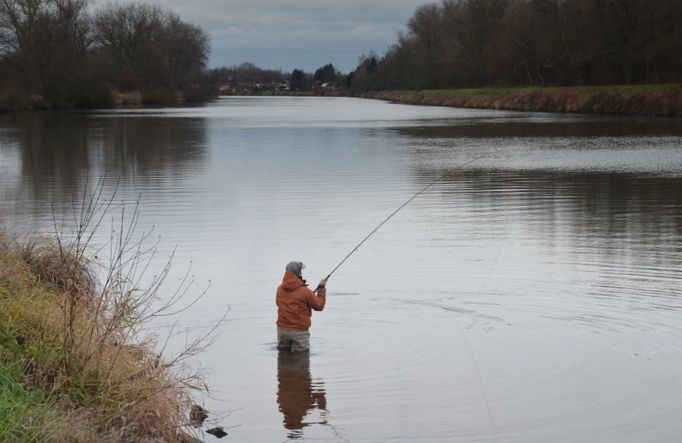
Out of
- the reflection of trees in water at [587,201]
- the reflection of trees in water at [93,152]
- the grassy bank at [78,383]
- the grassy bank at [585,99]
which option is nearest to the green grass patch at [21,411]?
the grassy bank at [78,383]

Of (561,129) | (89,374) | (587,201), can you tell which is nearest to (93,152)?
(587,201)

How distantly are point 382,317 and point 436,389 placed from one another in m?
2.75

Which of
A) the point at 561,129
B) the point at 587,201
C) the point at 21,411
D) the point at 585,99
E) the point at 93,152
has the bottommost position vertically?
the point at 587,201

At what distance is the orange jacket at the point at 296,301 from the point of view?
10070 millimetres

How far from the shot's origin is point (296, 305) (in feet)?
33.1

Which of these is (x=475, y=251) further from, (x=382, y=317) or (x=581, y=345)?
(x=581, y=345)

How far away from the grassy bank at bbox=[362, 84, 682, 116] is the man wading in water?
56.1 meters

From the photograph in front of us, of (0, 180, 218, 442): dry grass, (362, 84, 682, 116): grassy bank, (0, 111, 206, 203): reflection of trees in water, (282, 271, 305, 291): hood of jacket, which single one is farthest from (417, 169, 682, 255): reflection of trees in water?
(362, 84, 682, 116): grassy bank

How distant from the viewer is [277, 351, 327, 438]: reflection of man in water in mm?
8562

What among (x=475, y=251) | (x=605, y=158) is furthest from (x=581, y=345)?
(x=605, y=158)

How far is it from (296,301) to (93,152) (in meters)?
29.3

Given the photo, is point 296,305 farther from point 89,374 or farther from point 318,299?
point 89,374

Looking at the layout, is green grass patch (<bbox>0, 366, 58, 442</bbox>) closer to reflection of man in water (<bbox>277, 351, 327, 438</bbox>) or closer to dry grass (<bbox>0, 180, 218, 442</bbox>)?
dry grass (<bbox>0, 180, 218, 442</bbox>)

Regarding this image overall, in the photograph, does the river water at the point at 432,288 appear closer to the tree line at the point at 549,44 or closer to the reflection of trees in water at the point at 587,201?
the reflection of trees in water at the point at 587,201
